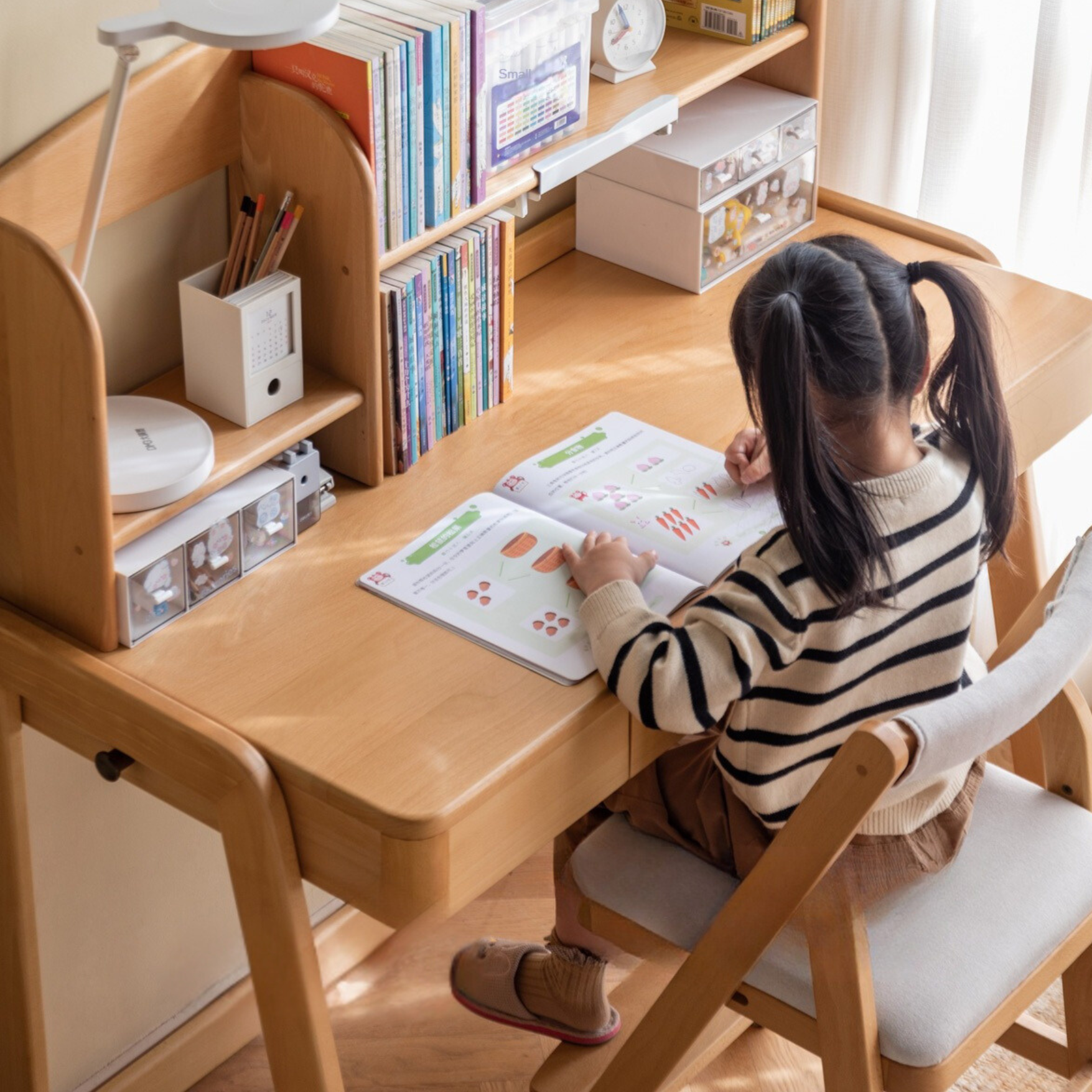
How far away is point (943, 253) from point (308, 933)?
1305mm

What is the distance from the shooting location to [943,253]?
2.21m

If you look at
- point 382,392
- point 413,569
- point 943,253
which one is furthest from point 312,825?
point 943,253

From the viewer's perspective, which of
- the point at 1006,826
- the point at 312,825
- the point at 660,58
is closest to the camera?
the point at 312,825

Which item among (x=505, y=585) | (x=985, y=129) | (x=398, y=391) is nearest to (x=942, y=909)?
(x=505, y=585)

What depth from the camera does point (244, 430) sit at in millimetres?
1574

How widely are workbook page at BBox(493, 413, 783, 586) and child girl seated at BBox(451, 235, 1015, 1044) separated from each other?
0.21ft

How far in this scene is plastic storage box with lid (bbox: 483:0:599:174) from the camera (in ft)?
5.48

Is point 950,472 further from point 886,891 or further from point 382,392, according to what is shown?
point 382,392

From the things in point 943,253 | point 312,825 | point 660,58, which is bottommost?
point 312,825

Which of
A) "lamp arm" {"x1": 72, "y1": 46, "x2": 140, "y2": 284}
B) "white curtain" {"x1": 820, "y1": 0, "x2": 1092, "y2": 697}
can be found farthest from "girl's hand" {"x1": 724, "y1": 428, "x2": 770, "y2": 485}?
"white curtain" {"x1": 820, "y1": 0, "x2": 1092, "y2": 697}

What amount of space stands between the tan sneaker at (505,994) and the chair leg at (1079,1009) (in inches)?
20.3

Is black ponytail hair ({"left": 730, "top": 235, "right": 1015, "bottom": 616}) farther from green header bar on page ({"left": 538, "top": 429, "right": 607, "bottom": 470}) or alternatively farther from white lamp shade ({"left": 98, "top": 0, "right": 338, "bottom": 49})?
white lamp shade ({"left": 98, "top": 0, "right": 338, "bottom": 49})

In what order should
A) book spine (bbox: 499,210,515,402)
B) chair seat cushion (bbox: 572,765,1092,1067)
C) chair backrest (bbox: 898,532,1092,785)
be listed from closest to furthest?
chair backrest (bbox: 898,532,1092,785), chair seat cushion (bbox: 572,765,1092,1067), book spine (bbox: 499,210,515,402)

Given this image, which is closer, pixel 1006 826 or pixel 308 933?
pixel 308 933
